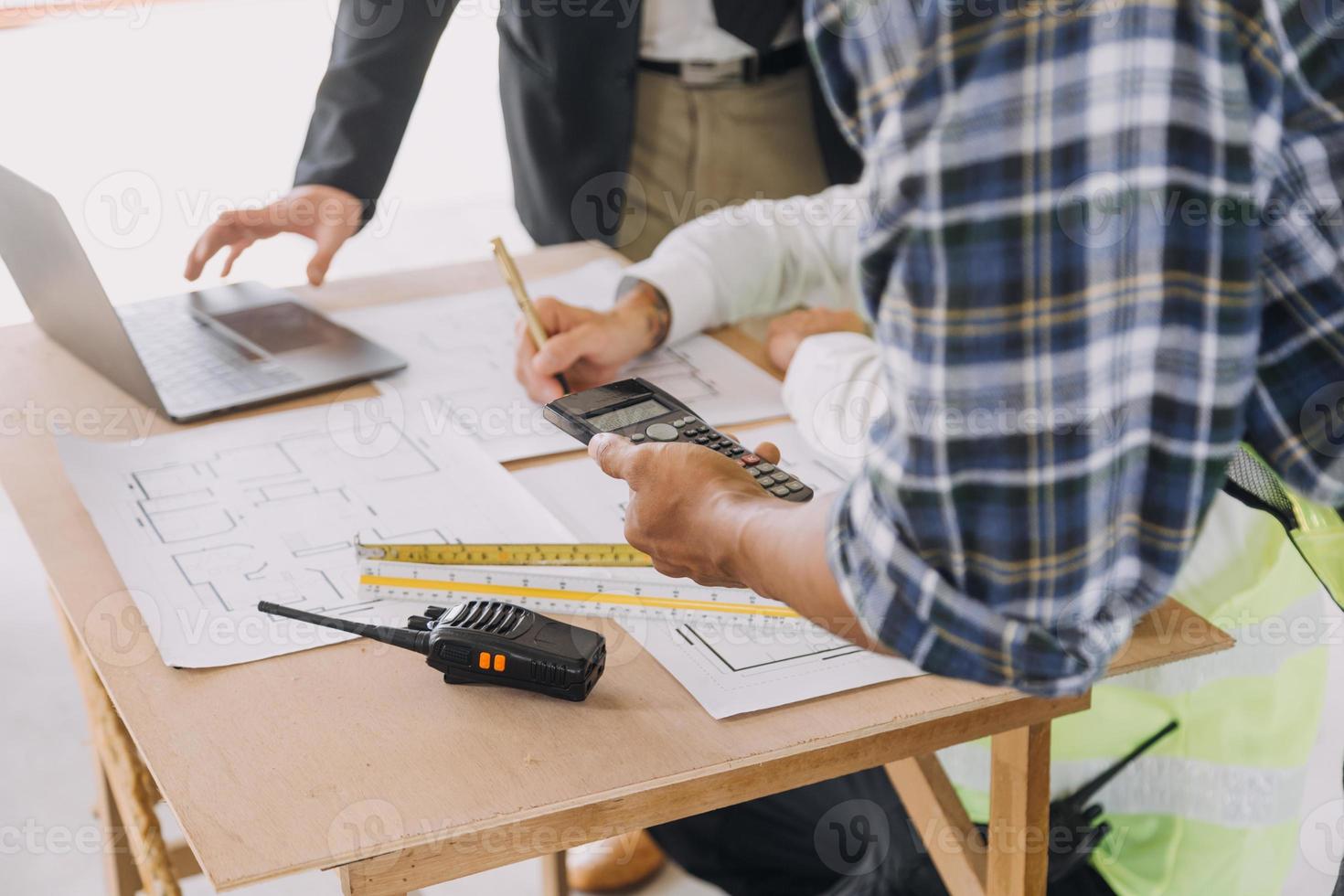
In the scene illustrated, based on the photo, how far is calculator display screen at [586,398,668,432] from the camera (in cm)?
99

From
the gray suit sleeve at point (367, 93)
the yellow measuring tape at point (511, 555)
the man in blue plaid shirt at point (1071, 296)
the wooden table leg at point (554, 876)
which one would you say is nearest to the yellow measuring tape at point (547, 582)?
the yellow measuring tape at point (511, 555)

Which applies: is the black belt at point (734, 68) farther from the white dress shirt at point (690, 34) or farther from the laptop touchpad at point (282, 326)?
the laptop touchpad at point (282, 326)

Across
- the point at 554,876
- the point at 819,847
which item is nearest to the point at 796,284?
the point at 819,847

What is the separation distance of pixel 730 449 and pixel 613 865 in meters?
0.92

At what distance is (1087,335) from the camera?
0.55 metres

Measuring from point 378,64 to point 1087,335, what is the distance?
4.45 feet

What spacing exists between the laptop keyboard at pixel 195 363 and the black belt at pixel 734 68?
0.84 meters

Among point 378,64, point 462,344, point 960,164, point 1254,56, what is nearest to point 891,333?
point 960,164

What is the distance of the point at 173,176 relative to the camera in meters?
4.36

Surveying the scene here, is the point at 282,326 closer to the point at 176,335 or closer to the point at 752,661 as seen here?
the point at 176,335

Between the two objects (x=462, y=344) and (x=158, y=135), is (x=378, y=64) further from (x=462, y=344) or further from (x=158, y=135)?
(x=158, y=135)

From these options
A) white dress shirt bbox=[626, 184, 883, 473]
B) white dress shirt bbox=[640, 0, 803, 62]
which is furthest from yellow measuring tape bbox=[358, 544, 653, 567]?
white dress shirt bbox=[640, 0, 803, 62]

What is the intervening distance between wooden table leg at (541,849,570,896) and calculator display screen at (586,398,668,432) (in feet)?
2.24

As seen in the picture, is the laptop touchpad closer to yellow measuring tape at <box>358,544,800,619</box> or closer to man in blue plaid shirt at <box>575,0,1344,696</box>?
yellow measuring tape at <box>358,544,800,619</box>
